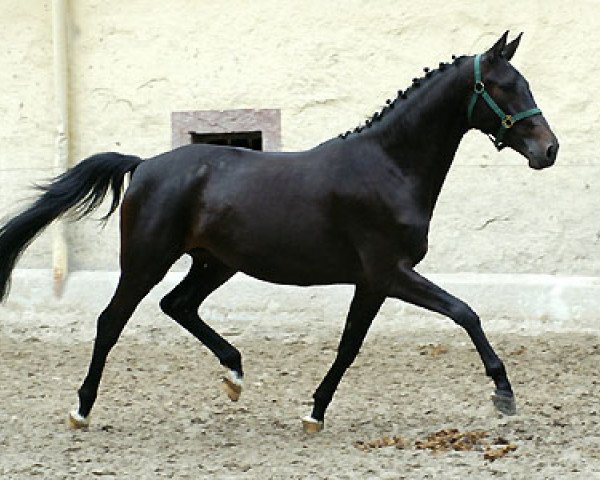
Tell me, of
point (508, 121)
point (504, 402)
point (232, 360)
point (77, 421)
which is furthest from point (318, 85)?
point (504, 402)

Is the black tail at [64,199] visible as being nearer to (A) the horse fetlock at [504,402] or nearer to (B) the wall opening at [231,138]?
(A) the horse fetlock at [504,402]

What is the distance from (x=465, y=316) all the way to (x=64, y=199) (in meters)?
2.19

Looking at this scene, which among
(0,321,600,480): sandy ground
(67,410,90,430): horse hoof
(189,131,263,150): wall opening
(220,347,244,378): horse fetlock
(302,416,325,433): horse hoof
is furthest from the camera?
(189,131,263,150): wall opening

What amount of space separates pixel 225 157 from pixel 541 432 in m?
2.02

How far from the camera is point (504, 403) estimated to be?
4859mm

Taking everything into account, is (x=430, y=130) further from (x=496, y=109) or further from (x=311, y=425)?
(x=311, y=425)

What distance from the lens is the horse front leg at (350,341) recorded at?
5.20 m

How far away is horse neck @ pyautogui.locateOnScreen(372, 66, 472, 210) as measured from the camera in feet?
16.6

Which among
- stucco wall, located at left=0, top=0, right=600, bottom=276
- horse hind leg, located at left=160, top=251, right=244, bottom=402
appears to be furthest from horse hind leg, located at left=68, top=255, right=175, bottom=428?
stucco wall, located at left=0, top=0, right=600, bottom=276

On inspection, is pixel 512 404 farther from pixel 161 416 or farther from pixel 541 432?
pixel 161 416

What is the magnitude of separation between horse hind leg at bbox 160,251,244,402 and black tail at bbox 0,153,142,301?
1.77ft

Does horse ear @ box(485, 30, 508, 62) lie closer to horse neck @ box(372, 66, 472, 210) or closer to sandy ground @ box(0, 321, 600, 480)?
horse neck @ box(372, 66, 472, 210)

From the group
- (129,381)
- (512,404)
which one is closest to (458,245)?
(129,381)

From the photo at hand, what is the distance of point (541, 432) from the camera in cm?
515
